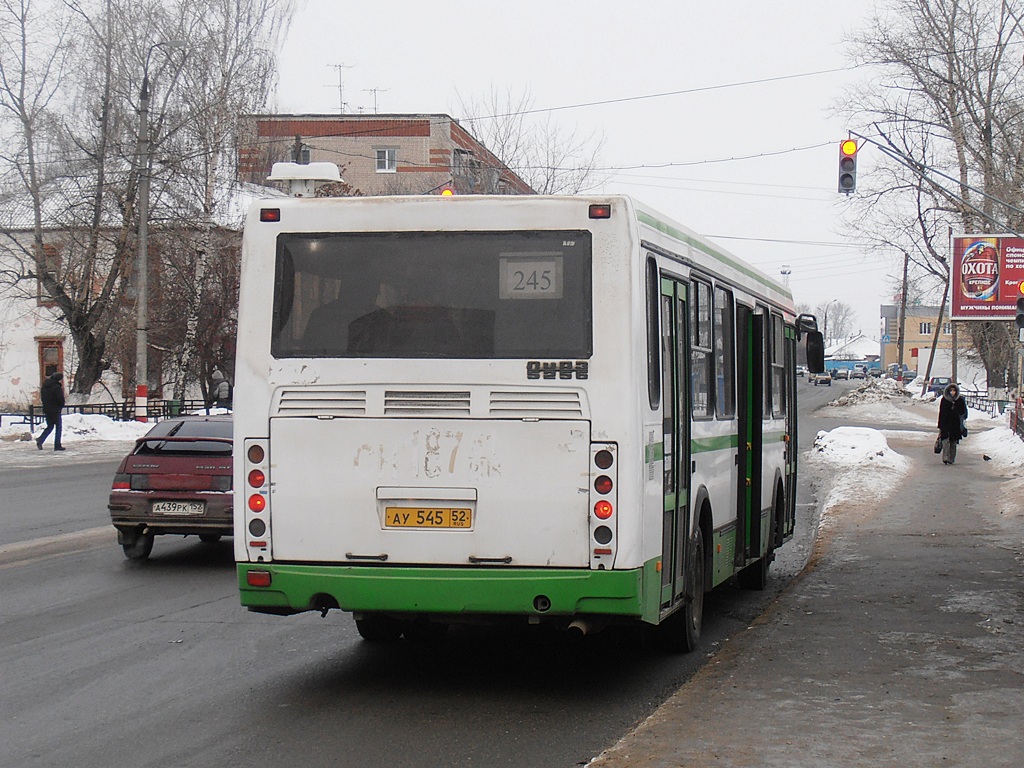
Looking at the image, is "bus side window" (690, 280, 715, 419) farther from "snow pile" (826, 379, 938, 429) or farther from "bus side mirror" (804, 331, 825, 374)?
"snow pile" (826, 379, 938, 429)

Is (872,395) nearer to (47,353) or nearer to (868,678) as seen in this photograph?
(47,353)

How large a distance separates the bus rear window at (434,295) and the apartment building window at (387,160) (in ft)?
225

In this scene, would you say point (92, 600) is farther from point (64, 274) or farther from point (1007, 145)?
point (1007, 145)

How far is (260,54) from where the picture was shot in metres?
50.7

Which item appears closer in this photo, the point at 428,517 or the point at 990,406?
the point at 428,517

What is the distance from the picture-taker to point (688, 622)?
9.23m

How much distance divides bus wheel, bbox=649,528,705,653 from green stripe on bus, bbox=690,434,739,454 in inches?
22.9

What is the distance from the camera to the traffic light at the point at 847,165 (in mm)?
25422

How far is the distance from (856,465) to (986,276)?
21.7 meters

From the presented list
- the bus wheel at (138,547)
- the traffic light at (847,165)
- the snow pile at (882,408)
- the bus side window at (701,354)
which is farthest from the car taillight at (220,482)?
the snow pile at (882,408)

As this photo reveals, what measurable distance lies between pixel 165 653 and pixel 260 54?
1748 inches

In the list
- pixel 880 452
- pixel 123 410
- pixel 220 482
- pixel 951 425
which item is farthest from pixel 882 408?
pixel 220 482

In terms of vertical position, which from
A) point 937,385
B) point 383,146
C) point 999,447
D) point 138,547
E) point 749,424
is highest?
point 383,146

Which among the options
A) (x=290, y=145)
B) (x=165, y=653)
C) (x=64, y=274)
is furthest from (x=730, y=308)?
(x=290, y=145)
